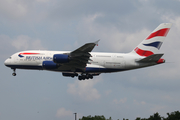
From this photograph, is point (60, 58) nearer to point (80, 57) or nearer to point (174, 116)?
point (80, 57)

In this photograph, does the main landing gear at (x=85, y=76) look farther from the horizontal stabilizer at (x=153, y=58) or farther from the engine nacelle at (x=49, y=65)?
the horizontal stabilizer at (x=153, y=58)

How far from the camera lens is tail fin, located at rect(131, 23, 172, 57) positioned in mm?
62562

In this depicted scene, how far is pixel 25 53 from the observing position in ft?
202

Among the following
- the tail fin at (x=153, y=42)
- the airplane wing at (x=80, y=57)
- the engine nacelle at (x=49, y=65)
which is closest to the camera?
the airplane wing at (x=80, y=57)

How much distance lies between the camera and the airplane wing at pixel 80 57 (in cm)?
5544

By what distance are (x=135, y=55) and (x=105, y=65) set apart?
20.3 ft

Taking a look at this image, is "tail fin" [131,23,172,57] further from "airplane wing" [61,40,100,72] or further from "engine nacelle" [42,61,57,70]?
"engine nacelle" [42,61,57,70]

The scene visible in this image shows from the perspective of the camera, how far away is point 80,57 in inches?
2280

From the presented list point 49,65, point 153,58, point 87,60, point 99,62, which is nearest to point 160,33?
point 153,58

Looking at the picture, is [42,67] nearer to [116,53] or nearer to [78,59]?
[78,59]

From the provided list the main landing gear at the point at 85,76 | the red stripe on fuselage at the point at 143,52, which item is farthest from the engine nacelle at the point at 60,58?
the red stripe on fuselage at the point at 143,52

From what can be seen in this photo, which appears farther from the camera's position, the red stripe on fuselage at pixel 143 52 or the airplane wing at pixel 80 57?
the red stripe on fuselage at pixel 143 52

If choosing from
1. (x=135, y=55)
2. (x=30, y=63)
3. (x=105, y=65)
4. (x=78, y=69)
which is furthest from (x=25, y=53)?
(x=135, y=55)

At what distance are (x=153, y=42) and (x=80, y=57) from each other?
49.4 feet
